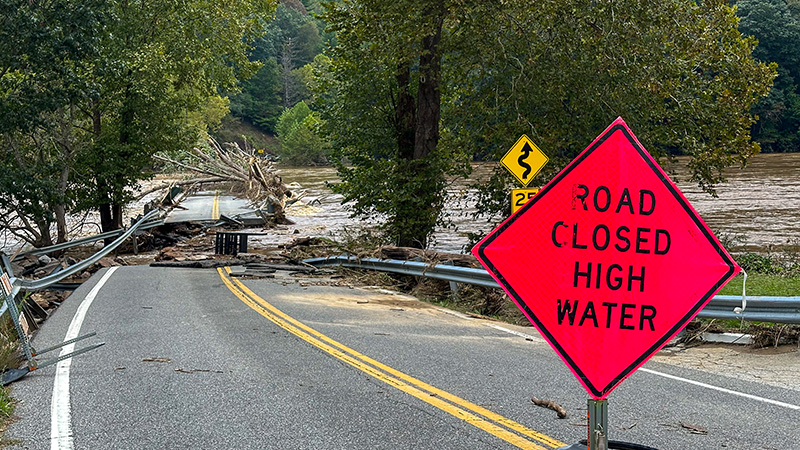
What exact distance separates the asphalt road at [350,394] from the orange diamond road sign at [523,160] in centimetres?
441

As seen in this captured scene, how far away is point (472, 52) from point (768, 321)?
37.5 feet

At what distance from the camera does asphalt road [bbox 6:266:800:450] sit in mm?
5812

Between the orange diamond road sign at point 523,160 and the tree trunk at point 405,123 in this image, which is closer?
the orange diamond road sign at point 523,160

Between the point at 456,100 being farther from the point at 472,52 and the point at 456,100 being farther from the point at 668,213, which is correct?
the point at 668,213

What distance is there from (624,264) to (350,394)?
3670 millimetres

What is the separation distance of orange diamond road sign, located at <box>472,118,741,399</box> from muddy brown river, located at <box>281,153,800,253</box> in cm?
1572

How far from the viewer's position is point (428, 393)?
23.0 ft

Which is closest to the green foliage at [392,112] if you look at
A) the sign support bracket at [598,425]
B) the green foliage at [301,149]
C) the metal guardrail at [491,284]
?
the metal guardrail at [491,284]

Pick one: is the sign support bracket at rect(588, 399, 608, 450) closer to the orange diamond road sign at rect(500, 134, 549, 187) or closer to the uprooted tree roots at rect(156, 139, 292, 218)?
the orange diamond road sign at rect(500, 134, 549, 187)

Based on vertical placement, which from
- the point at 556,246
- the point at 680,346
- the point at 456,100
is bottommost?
the point at 680,346

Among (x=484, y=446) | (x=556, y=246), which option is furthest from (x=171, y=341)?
(x=556, y=246)

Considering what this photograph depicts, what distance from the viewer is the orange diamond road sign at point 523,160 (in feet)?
49.3

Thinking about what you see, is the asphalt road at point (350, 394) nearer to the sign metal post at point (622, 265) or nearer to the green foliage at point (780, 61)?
the sign metal post at point (622, 265)

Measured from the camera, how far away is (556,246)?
4.18m
